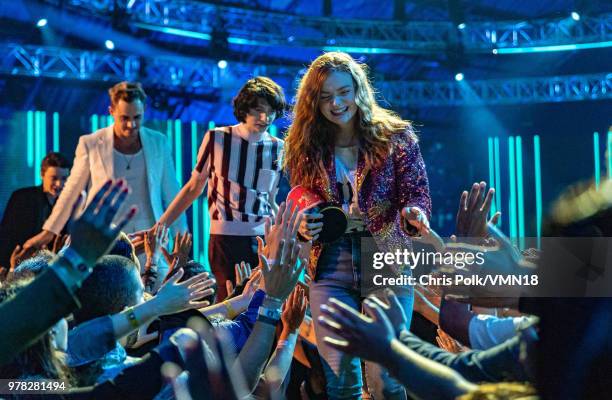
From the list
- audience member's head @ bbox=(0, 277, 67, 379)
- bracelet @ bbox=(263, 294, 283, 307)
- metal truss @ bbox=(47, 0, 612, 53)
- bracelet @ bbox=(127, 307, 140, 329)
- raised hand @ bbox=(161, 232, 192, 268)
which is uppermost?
metal truss @ bbox=(47, 0, 612, 53)

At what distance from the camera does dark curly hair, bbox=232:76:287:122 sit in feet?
15.3

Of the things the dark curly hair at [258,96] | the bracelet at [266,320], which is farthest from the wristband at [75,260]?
the dark curly hair at [258,96]

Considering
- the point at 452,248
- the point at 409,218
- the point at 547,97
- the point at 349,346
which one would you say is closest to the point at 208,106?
the point at 547,97

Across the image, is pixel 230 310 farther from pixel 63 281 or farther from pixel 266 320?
pixel 63 281

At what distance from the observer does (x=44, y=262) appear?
254cm

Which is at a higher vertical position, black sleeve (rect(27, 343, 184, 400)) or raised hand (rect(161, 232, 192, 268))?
raised hand (rect(161, 232, 192, 268))

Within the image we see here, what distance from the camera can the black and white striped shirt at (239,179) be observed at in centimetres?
479

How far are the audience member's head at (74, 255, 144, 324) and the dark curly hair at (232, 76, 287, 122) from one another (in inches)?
105

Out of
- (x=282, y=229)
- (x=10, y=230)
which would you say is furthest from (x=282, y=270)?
(x=10, y=230)

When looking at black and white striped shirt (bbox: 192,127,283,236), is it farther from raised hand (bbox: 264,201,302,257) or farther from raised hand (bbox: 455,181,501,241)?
raised hand (bbox: 455,181,501,241)

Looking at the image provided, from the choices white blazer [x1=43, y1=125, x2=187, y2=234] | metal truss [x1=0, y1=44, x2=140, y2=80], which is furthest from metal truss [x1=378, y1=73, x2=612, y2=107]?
white blazer [x1=43, y1=125, x2=187, y2=234]

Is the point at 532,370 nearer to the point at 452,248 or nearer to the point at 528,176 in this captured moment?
the point at 452,248

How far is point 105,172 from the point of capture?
498 centimetres

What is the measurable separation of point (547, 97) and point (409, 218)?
294 inches
